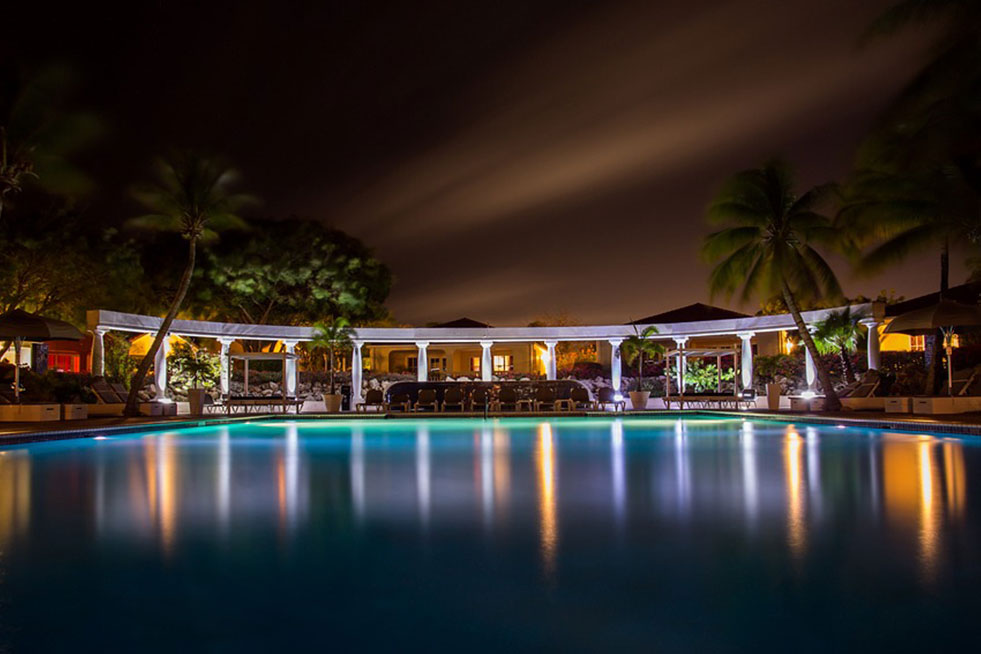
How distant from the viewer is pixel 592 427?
17016mm

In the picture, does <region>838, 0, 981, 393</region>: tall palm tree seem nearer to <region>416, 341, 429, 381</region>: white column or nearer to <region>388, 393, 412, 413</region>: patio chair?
<region>388, 393, 412, 413</region>: patio chair

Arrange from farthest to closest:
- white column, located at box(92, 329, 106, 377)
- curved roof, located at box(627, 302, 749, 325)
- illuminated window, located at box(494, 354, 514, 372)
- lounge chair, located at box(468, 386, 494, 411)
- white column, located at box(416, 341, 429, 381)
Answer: illuminated window, located at box(494, 354, 514, 372)
curved roof, located at box(627, 302, 749, 325)
white column, located at box(416, 341, 429, 381)
lounge chair, located at box(468, 386, 494, 411)
white column, located at box(92, 329, 106, 377)

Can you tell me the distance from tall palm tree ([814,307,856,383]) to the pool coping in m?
3.78

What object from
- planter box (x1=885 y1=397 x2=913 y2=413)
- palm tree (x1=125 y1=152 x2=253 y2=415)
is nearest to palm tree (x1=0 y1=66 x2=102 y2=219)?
palm tree (x1=125 y1=152 x2=253 y2=415)

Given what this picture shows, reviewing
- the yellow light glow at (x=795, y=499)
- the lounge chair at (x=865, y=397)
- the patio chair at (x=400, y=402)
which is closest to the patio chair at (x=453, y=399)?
the patio chair at (x=400, y=402)

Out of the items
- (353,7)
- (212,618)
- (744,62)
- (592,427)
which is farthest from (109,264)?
(212,618)

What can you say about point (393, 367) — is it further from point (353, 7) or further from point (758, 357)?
point (353, 7)

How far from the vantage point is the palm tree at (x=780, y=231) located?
20.2 meters

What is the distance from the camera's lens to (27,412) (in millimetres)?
16453

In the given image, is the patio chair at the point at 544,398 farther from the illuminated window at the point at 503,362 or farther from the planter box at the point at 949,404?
the illuminated window at the point at 503,362

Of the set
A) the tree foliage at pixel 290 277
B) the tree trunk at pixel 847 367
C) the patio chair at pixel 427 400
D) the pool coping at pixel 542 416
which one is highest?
the tree foliage at pixel 290 277

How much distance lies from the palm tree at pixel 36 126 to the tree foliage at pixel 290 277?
13963mm

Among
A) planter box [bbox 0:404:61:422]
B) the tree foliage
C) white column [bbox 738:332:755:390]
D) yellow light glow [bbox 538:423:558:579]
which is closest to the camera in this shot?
yellow light glow [bbox 538:423:558:579]

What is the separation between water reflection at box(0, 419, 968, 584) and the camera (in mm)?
4930
